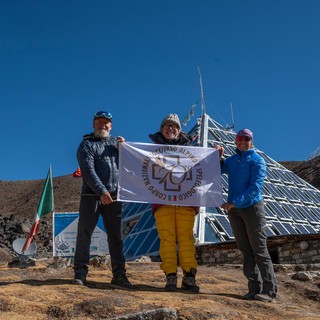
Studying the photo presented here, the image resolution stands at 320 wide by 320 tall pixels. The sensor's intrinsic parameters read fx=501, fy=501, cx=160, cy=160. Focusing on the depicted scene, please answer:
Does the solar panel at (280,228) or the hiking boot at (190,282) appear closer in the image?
the hiking boot at (190,282)

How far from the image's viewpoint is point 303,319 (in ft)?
14.7

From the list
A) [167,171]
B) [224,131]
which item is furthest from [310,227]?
[167,171]

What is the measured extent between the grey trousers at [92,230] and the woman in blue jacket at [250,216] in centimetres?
125

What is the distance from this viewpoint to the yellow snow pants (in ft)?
17.8

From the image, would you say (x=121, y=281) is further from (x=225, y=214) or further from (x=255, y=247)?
(x=225, y=214)

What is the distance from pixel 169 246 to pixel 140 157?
4.48 ft

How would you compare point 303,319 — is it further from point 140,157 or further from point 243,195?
point 140,157

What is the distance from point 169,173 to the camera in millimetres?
6277

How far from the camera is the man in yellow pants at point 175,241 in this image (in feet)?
17.7

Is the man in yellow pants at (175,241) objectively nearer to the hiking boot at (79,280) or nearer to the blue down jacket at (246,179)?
the blue down jacket at (246,179)

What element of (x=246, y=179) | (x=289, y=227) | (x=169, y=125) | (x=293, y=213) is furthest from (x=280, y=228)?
(x=169, y=125)

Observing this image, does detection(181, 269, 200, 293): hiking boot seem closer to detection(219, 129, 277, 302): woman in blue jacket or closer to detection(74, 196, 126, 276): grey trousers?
detection(219, 129, 277, 302): woman in blue jacket

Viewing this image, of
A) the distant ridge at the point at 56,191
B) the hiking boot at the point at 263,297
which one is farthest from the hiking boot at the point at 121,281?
the distant ridge at the point at 56,191

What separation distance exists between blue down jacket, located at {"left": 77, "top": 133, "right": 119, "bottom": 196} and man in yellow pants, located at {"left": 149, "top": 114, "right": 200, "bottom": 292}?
640mm
